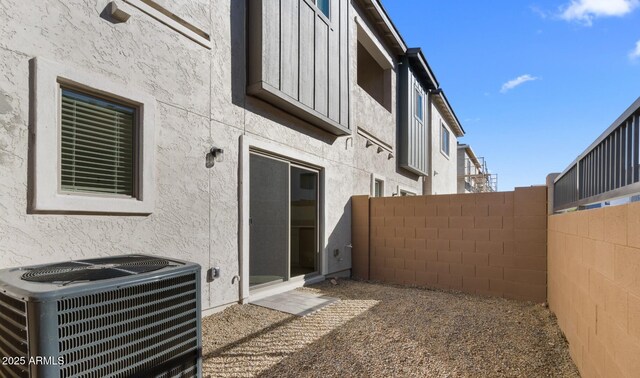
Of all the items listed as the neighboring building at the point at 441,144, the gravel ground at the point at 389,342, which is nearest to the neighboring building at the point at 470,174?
the neighboring building at the point at 441,144

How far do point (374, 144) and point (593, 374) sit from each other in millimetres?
7453

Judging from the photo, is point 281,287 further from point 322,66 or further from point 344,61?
point 344,61

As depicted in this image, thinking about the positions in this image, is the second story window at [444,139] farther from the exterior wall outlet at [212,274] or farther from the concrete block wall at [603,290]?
the exterior wall outlet at [212,274]

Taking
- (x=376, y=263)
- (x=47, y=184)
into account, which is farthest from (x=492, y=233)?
(x=47, y=184)

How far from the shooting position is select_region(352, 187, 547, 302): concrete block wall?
5.95 metres

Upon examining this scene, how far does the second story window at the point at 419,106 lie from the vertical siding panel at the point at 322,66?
6.68 meters

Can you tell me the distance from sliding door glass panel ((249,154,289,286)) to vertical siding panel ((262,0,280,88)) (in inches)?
48.9

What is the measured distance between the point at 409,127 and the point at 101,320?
428 inches

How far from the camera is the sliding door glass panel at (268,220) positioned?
5488 mm

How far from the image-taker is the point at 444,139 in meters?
17.9

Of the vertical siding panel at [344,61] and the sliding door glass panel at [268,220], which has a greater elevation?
the vertical siding panel at [344,61]

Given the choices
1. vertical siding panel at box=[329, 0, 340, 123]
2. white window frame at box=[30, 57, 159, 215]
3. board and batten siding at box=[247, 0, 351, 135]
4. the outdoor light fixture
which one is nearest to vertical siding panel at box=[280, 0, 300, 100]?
board and batten siding at box=[247, 0, 351, 135]

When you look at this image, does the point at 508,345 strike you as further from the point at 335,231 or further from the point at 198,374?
the point at 335,231

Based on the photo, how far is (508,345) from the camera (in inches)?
148
